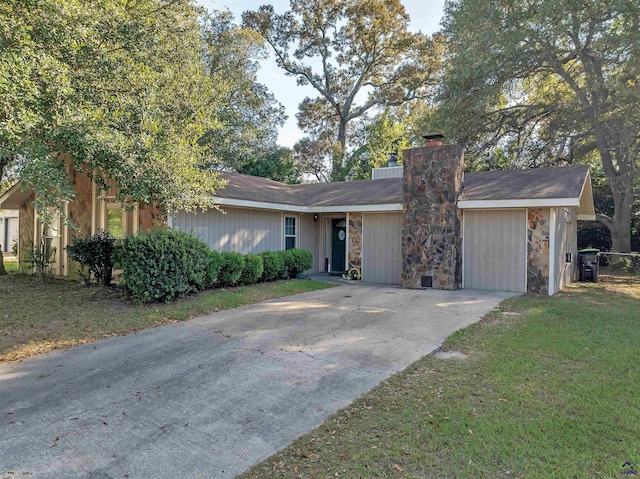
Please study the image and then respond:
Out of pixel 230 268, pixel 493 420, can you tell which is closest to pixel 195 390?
pixel 493 420

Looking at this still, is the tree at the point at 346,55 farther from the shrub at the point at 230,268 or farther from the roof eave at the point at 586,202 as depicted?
the shrub at the point at 230,268

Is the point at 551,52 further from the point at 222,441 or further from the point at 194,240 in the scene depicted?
the point at 222,441

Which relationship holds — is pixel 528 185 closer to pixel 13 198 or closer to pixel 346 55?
pixel 13 198

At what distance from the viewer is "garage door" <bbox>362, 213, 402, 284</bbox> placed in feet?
38.8

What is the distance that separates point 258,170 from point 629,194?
17572 mm

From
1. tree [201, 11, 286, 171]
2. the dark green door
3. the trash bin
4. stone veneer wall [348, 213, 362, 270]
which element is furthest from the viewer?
tree [201, 11, 286, 171]

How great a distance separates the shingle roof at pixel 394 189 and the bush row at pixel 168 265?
81.6 inches

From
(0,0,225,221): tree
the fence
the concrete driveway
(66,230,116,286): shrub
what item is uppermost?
(0,0,225,221): tree

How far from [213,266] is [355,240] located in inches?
200

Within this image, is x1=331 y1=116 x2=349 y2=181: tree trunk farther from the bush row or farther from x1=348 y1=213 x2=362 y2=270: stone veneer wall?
the bush row

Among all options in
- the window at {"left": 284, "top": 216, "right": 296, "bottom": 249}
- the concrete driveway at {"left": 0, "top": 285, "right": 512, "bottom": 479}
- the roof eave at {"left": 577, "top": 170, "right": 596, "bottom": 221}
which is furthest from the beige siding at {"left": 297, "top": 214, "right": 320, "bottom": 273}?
the roof eave at {"left": 577, "top": 170, "right": 596, "bottom": 221}

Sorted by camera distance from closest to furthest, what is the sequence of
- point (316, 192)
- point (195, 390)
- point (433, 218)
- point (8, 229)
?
1. point (195, 390)
2. point (433, 218)
3. point (316, 192)
4. point (8, 229)

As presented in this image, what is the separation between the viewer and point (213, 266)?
904 centimetres

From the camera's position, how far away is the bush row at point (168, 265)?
303 inches
